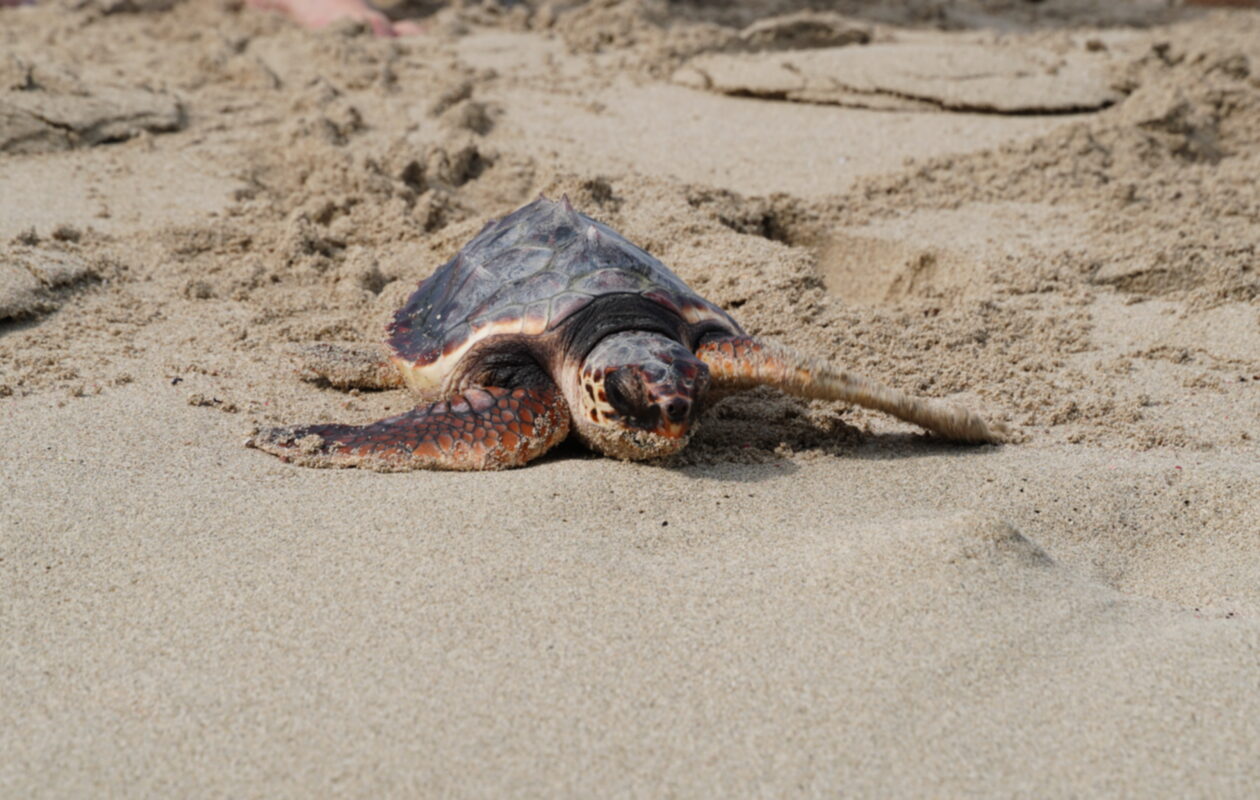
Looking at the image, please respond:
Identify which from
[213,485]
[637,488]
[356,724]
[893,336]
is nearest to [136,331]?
[213,485]

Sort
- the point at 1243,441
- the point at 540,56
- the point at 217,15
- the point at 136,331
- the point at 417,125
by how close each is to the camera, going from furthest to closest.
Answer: the point at 217,15, the point at 540,56, the point at 417,125, the point at 136,331, the point at 1243,441

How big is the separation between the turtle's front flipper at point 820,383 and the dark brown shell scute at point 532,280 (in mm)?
264

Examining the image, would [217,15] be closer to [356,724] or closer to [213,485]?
[213,485]

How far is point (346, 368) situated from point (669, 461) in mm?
1137

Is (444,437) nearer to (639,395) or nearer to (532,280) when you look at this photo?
(639,395)

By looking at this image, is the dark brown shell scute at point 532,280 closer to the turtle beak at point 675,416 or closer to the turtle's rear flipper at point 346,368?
the turtle's rear flipper at point 346,368

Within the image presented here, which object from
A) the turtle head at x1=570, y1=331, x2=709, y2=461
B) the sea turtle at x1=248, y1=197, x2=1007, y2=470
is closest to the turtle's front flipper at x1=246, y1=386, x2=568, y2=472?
the sea turtle at x1=248, y1=197, x2=1007, y2=470

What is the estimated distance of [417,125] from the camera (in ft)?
18.0

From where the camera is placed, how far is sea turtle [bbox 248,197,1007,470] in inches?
105

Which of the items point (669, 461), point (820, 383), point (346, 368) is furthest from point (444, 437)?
point (820, 383)

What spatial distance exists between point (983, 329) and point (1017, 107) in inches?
93.9

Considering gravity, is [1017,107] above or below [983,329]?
above

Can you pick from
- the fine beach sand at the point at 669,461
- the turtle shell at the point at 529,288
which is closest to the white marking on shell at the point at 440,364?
the turtle shell at the point at 529,288

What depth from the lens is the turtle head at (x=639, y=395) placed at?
258cm
